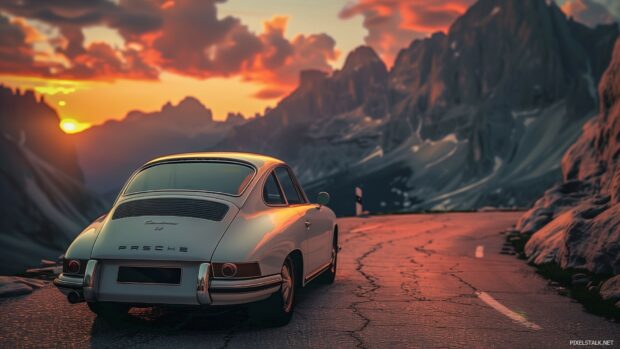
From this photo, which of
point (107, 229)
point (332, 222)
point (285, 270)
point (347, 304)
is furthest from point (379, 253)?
point (107, 229)

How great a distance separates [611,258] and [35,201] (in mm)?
196514

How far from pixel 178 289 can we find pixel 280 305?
1.03m

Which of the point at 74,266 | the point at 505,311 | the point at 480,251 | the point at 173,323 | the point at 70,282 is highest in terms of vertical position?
the point at 74,266

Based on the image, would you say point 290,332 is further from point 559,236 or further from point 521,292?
point 559,236

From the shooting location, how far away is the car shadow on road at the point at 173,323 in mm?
5297

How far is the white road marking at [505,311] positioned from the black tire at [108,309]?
3.76m

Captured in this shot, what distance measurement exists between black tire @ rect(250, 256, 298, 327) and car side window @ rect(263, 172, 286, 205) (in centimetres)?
73

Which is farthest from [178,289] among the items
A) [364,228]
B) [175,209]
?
[364,228]

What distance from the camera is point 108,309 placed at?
217 inches

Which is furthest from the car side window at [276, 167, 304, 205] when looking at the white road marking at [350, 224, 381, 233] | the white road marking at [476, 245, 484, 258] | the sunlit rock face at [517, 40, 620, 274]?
the white road marking at [350, 224, 381, 233]

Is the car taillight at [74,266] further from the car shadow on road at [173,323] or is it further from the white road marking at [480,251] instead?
the white road marking at [480,251]

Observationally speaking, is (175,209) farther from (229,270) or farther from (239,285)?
(239,285)

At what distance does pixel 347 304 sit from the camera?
22.4 ft

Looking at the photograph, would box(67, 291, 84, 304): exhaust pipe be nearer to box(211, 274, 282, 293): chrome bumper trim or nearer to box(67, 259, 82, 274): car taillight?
box(67, 259, 82, 274): car taillight
